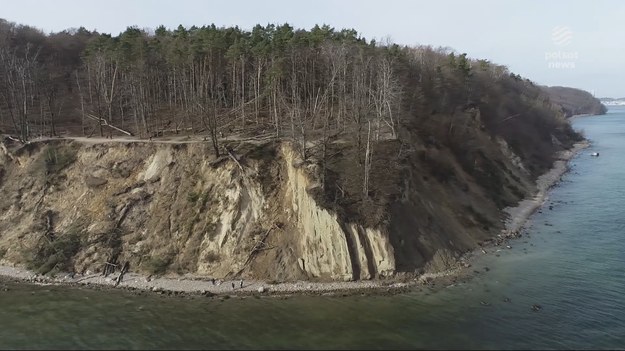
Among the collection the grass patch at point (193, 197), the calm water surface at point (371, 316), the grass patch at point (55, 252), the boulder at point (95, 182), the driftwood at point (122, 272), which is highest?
the boulder at point (95, 182)

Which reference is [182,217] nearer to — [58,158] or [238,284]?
[238,284]

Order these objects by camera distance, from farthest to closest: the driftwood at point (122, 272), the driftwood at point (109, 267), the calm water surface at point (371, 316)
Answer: the driftwood at point (109, 267) < the driftwood at point (122, 272) < the calm water surface at point (371, 316)

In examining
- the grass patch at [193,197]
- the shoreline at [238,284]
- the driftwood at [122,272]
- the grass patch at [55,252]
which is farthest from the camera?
the grass patch at [193,197]

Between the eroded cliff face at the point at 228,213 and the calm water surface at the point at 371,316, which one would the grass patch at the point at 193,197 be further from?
the calm water surface at the point at 371,316

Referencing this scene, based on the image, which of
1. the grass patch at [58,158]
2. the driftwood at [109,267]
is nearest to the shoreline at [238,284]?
the driftwood at [109,267]

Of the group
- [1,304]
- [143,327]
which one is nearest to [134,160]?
Result: [1,304]

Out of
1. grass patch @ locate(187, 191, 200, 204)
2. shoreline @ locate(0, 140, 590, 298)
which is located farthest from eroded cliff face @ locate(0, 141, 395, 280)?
shoreline @ locate(0, 140, 590, 298)
